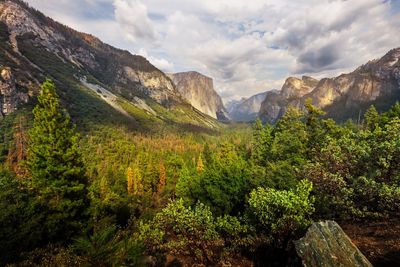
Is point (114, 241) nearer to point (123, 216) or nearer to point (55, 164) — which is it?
point (55, 164)

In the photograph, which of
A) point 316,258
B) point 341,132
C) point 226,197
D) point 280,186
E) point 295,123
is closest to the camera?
point 316,258

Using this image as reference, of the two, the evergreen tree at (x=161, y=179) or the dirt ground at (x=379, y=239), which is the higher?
the dirt ground at (x=379, y=239)

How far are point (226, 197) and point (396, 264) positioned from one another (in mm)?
24258

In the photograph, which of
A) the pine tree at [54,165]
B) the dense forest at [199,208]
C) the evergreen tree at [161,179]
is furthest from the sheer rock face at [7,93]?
the pine tree at [54,165]

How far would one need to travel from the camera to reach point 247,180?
37.9 metres

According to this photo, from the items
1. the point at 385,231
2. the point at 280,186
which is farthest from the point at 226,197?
the point at 385,231

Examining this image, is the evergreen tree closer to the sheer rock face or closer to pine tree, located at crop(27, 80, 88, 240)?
pine tree, located at crop(27, 80, 88, 240)

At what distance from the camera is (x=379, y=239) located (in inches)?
643

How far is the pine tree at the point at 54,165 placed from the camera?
86.1ft

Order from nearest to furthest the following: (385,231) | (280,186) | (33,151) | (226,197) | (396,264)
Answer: (396,264), (385,231), (33,151), (280,186), (226,197)

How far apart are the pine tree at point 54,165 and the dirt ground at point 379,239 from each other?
83.7ft

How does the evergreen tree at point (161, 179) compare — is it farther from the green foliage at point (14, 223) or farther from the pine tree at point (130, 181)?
the green foliage at point (14, 223)

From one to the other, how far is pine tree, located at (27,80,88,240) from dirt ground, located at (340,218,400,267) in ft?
83.7

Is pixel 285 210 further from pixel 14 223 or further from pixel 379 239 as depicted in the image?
pixel 14 223
